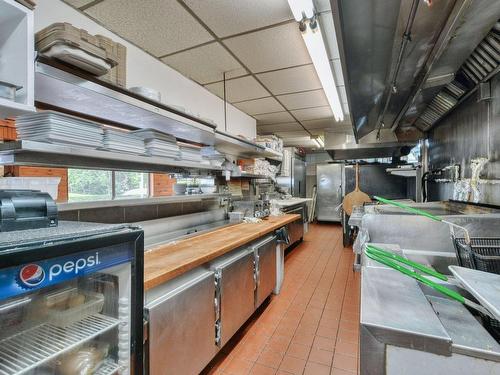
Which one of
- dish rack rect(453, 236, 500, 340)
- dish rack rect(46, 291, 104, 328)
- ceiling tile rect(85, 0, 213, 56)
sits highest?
ceiling tile rect(85, 0, 213, 56)

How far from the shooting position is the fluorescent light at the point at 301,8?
5.68 feet

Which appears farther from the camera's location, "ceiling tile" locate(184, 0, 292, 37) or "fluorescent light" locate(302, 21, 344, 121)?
"fluorescent light" locate(302, 21, 344, 121)

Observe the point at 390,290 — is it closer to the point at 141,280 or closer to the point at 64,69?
the point at 141,280

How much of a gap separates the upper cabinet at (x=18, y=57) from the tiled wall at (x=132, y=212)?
2.54 ft

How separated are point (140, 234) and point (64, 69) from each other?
92cm

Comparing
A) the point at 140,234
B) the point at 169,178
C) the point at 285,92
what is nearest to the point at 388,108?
the point at 285,92

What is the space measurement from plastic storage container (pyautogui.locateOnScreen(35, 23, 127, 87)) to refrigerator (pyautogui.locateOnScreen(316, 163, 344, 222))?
7.42 m

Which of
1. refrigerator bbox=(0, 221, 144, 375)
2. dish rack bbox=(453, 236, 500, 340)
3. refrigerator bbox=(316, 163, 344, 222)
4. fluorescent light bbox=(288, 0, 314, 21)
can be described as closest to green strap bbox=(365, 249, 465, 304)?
dish rack bbox=(453, 236, 500, 340)

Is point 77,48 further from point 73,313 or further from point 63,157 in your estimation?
point 73,313

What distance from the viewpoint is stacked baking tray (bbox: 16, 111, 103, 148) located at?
1.33 m

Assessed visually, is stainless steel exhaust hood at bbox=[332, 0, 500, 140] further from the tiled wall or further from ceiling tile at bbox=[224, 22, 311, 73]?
the tiled wall

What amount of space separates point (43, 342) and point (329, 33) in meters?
2.69

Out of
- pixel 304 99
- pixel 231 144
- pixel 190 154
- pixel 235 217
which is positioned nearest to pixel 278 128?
pixel 304 99

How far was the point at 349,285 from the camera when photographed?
3.46m
